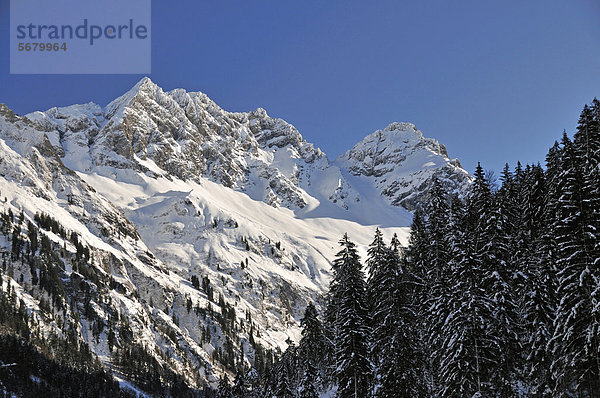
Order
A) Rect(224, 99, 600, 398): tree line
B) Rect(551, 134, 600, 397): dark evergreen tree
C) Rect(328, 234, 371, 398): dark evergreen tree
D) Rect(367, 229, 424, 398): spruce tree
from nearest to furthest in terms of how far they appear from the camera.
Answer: Rect(551, 134, 600, 397): dark evergreen tree → Rect(224, 99, 600, 398): tree line → Rect(367, 229, 424, 398): spruce tree → Rect(328, 234, 371, 398): dark evergreen tree

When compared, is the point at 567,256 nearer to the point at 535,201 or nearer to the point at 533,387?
the point at 533,387

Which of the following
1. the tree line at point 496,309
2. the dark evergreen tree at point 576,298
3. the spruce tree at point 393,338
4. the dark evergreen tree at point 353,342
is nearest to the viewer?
the dark evergreen tree at point 576,298

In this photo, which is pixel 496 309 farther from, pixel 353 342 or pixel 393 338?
pixel 353 342

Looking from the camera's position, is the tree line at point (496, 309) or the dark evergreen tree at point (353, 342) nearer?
the tree line at point (496, 309)

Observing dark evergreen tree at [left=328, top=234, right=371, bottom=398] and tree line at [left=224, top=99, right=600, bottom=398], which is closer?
tree line at [left=224, top=99, right=600, bottom=398]

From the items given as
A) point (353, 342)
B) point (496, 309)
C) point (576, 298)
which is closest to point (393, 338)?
point (353, 342)

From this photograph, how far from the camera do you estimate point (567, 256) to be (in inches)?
1350

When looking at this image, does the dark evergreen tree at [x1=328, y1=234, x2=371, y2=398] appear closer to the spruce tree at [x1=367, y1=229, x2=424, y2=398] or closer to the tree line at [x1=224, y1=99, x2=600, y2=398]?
the tree line at [x1=224, y1=99, x2=600, y2=398]

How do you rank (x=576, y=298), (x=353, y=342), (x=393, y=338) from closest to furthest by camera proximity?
(x=576, y=298)
(x=393, y=338)
(x=353, y=342)

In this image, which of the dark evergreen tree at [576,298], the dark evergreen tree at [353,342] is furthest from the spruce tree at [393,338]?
the dark evergreen tree at [576,298]

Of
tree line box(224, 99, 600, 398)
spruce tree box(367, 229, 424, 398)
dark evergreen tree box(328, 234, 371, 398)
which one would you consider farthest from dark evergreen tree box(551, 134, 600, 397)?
dark evergreen tree box(328, 234, 371, 398)

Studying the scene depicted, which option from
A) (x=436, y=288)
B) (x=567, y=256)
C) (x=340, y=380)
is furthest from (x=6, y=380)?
(x=567, y=256)

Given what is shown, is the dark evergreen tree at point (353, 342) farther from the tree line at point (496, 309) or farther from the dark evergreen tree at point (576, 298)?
the dark evergreen tree at point (576, 298)

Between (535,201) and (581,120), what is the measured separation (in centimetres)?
2106
